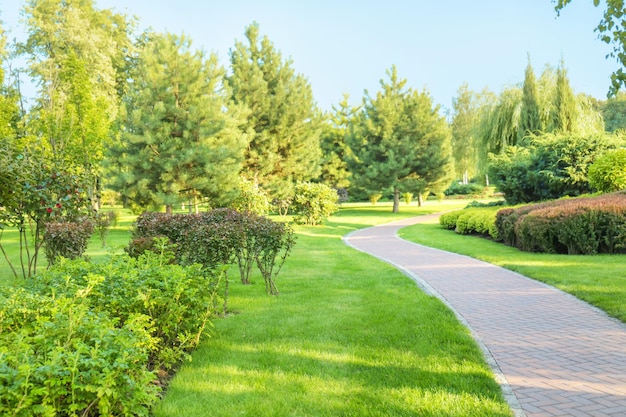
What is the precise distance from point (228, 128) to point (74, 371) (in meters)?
21.4

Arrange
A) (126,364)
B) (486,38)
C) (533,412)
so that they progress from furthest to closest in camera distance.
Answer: (486,38) → (533,412) → (126,364)

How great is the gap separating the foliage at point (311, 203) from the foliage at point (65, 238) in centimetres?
1464

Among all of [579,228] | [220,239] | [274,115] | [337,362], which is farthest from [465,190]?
[337,362]

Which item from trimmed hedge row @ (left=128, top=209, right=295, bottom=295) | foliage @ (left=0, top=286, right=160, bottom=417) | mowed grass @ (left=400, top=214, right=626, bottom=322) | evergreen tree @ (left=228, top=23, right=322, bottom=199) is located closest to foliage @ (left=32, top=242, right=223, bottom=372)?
foliage @ (left=0, top=286, right=160, bottom=417)

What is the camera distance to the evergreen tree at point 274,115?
3077cm

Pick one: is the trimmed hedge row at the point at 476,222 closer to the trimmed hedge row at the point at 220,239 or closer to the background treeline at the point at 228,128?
the background treeline at the point at 228,128

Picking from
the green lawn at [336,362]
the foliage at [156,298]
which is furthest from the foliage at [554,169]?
the foliage at [156,298]

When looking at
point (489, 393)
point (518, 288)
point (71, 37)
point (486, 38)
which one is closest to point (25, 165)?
point (489, 393)

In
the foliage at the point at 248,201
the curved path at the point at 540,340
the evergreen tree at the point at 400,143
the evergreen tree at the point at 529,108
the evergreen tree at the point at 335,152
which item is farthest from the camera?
the evergreen tree at the point at 335,152

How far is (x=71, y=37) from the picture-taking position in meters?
31.5

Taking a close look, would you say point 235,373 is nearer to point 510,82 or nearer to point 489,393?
point 489,393

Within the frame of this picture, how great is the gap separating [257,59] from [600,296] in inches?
1123

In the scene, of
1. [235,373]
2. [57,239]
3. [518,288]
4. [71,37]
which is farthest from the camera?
[71,37]

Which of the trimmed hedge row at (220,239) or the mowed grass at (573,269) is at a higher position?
the trimmed hedge row at (220,239)
